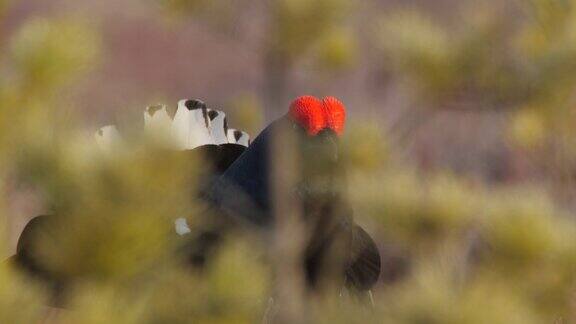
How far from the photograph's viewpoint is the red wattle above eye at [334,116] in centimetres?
101

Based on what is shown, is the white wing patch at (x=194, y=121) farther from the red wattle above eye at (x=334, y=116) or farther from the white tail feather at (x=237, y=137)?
the red wattle above eye at (x=334, y=116)

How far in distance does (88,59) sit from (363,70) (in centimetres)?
65

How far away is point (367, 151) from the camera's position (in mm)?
1053

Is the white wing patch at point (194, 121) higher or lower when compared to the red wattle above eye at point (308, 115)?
lower

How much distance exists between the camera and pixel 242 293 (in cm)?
73

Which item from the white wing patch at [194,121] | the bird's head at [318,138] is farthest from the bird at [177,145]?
the bird's head at [318,138]

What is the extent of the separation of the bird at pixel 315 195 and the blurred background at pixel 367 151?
0.03 metres

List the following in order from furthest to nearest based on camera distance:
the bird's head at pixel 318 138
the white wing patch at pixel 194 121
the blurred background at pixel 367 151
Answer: the white wing patch at pixel 194 121 < the bird's head at pixel 318 138 < the blurred background at pixel 367 151

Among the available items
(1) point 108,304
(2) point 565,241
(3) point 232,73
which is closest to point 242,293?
(1) point 108,304

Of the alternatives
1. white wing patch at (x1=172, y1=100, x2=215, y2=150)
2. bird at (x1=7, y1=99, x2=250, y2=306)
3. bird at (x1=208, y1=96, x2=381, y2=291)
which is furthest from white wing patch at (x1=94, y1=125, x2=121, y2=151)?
white wing patch at (x1=172, y1=100, x2=215, y2=150)

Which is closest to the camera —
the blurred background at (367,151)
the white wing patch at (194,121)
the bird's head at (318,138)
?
the blurred background at (367,151)

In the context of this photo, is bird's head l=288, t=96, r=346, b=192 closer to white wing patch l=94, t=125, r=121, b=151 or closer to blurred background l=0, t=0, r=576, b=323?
blurred background l=0, t=0, r=576, b=323

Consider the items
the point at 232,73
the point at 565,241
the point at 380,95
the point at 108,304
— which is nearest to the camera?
the point at 108,304

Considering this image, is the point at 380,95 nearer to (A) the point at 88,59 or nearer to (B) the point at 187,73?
(B) the point at 187,73
